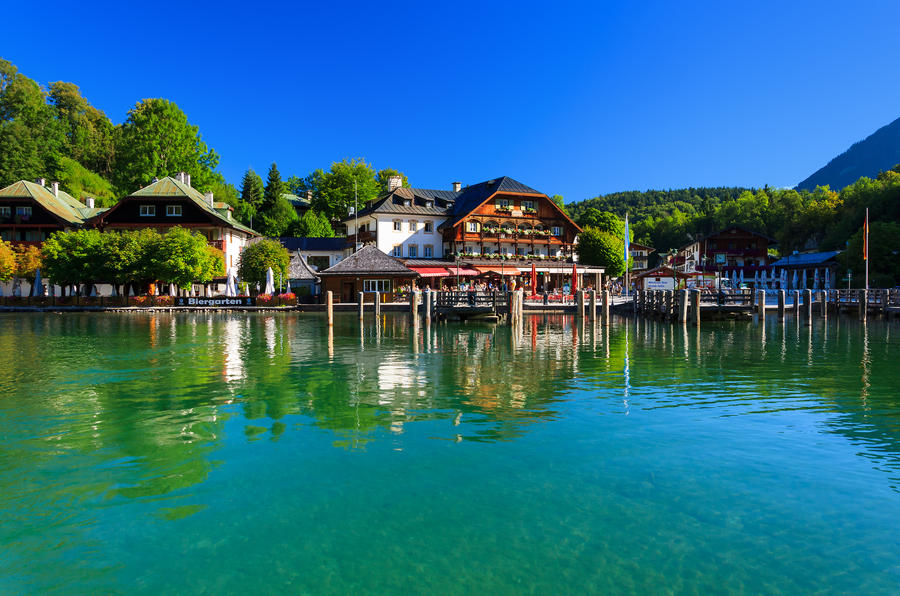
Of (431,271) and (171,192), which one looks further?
(171,192)

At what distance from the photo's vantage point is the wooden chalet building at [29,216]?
65.1 meters

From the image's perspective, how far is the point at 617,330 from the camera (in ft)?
122

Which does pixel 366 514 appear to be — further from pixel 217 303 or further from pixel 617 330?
pixel 217 303

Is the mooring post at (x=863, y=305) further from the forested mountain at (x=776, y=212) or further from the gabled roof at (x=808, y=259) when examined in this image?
the gabled roof at (x=808, y=259)

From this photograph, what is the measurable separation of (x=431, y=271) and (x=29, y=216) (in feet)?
142

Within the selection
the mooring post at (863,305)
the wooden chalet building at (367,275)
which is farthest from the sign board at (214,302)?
the mooring post at (863,305)

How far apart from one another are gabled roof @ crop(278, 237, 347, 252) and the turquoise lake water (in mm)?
61421

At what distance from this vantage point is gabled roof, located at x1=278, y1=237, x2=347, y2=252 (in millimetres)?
81000

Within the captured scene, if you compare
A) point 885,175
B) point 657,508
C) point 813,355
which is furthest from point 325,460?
point 885,175

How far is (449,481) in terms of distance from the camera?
937 cm

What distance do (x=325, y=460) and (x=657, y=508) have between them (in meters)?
5.35

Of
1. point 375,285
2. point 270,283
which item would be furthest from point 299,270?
point 375,285

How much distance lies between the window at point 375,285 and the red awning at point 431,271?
3.17 m

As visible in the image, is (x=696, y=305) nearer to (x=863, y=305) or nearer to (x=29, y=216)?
(x=863, y=305)
